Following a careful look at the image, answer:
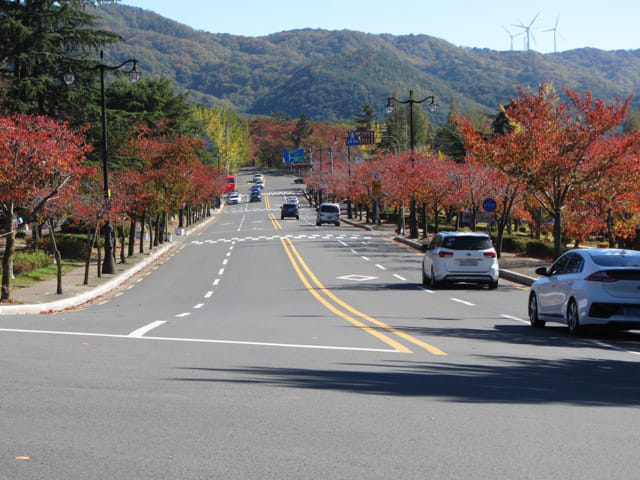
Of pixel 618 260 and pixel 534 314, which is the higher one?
pixel 618 260

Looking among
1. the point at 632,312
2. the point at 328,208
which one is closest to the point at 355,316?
the point at 632,312

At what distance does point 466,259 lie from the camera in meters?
24.2

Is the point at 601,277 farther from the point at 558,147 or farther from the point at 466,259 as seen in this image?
the point at 558,147

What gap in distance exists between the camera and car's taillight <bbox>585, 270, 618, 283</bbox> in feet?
41.3

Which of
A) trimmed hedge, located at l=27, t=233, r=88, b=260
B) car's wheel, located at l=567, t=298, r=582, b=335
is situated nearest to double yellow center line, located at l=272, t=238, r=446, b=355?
car's wheel, located at l=567, t=298, r=582, b=335

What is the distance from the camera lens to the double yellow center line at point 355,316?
11.6m

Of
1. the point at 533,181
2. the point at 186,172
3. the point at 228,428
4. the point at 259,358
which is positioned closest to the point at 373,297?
the point at 533,181

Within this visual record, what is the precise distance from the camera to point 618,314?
1248 cm

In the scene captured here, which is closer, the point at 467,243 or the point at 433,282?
the point at 467,243

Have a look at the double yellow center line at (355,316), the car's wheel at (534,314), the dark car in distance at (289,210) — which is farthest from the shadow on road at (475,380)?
the dark car in distance at (289,210)

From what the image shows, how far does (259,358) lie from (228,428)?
4.06 m

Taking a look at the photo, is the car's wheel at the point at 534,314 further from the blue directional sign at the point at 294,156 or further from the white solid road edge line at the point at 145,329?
the blue directional sign at the point at 294,156

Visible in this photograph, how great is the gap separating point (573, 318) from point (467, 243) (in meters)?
10.9

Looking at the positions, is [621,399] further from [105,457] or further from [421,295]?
[421,295]
